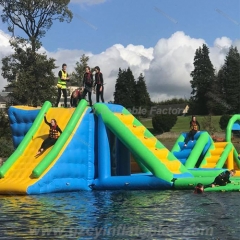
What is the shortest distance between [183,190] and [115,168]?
3080mm

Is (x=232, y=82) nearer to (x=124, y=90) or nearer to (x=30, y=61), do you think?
(x=124, y=90)

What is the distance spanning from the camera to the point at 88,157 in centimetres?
1529

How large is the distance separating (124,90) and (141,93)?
251 centimetres

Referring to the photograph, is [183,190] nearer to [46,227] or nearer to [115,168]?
[115,168]

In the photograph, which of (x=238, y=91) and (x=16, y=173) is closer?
(x=16, y=173)

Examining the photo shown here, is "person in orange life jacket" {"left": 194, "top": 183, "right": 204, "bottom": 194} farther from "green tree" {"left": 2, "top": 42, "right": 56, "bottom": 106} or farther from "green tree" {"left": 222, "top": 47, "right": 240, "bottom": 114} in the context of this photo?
"green tree" {"left": 222, "top": 47, "right": 240, "bottom": 114}

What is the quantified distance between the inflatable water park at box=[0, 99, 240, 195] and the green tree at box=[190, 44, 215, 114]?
5332 cm

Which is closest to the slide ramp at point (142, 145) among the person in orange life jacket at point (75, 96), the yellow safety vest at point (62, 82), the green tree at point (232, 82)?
the person in orange life jacket at point (75, 96)

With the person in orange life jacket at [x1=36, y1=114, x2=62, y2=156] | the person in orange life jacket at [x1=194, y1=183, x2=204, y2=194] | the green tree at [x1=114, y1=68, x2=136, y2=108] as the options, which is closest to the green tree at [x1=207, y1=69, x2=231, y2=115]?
the green tree at [x1=114, y1=68, x2=136, y2=108]

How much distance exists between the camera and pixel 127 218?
9555 mm

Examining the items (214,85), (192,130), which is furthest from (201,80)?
(192,130)

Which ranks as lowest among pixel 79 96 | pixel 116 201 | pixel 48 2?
pixel 116 201

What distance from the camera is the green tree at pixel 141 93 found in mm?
74438

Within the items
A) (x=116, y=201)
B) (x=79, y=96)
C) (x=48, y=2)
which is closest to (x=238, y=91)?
(x=48, y=2)
